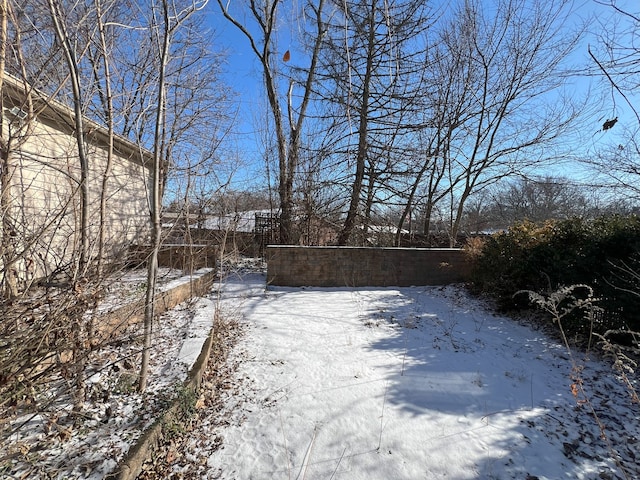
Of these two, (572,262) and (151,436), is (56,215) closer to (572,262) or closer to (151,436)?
(151,436)

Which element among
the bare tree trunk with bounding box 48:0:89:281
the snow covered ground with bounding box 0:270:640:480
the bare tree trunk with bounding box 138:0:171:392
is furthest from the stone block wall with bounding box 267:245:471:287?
the bare tree trunk with bounding box 48:0:89:281

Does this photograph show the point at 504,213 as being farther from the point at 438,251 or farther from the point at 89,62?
the point at 89,62

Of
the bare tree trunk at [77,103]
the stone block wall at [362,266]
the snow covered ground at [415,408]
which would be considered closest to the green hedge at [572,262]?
the snow covered ground at [415,408]

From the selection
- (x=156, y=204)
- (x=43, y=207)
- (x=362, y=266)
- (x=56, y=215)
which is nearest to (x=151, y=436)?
(x=56, y=215)

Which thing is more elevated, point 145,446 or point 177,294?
point 177,294

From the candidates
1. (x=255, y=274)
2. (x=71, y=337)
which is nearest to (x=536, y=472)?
(x=71, y=337)

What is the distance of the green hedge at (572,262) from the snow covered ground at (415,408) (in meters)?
0.83

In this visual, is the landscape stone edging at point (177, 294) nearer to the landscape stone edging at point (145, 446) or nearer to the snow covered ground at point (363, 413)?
the snow covered ground at point (363, 413)

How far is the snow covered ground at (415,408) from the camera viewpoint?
86.4 inches

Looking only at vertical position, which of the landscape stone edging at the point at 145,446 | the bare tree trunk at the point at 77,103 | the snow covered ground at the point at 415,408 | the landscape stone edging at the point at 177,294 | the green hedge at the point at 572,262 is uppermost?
the bare tree trunk at the point at 77,103

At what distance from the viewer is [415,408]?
2850mm

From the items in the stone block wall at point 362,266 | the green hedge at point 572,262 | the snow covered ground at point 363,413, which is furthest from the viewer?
the stone block wall at point 362,266

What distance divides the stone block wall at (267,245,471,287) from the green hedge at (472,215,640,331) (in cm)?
125

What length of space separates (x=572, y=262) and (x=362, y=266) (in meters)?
4.22
